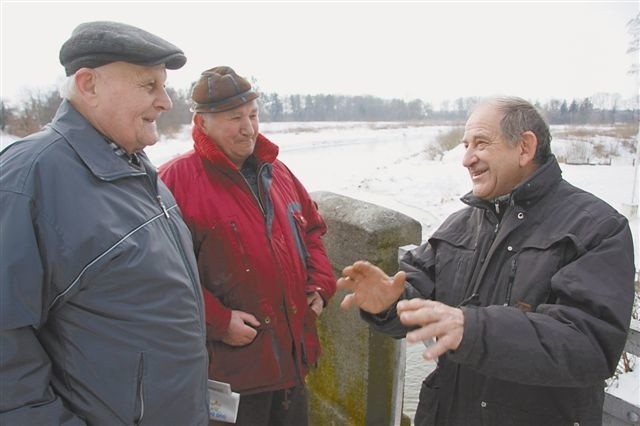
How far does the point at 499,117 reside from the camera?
1.78m

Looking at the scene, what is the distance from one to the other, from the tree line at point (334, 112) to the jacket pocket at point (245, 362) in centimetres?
3028

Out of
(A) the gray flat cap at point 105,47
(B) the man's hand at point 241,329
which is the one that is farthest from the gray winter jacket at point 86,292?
(B) the man's hand at point 241,329

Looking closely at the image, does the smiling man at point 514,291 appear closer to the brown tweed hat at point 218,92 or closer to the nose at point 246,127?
the nose at point 246,127

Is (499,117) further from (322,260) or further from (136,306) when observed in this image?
(136,306)

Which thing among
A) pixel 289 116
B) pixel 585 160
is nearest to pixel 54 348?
pixel 585 160

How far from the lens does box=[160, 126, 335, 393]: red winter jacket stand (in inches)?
84.9

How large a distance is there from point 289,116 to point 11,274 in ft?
293

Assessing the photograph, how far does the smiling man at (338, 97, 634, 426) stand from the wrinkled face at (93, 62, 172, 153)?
91 cm

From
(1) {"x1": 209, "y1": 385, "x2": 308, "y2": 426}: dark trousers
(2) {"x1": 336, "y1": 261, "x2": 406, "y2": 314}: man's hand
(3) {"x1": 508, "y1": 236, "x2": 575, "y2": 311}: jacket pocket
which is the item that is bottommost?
(1) {"x1": 209, "y1": 385, "x2": 308, "y2": 426}: dark trousers

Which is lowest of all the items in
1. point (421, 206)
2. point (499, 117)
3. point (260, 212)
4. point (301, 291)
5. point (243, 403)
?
point (421, 206)

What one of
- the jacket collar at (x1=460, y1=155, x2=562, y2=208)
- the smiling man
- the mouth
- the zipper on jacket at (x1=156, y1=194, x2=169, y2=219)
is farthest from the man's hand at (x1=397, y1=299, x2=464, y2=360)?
the zipper on jacket at (x1=156, y1=194, x2=169, y2=219)

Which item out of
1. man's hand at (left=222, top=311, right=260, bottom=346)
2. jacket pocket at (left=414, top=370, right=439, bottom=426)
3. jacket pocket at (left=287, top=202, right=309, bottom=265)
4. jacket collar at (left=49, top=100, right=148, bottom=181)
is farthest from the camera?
jacket pocket at (left=287, top=202, right=309, bottom=265)

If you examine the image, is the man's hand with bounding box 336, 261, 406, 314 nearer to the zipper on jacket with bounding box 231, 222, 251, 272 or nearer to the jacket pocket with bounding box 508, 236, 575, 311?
the jacket pocket with bounding box 508, 236, 575, 311

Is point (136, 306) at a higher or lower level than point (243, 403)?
higher
